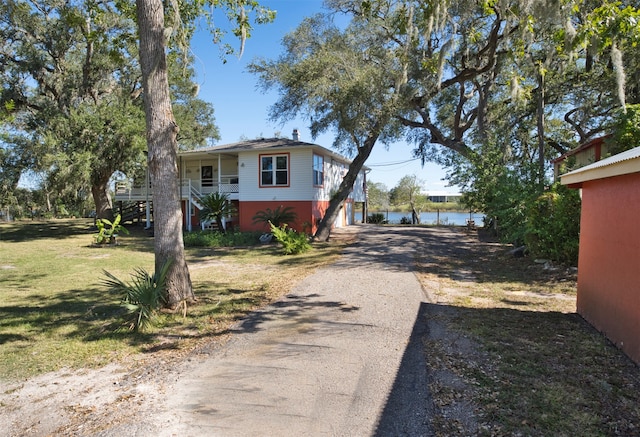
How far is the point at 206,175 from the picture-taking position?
21609 mm

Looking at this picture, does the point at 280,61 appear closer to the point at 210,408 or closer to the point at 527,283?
the point at 527,283

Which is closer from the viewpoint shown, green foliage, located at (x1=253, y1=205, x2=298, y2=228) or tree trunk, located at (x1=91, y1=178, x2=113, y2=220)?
green foliage, located at (x1=253, y1=205, x2=298, y2=228)

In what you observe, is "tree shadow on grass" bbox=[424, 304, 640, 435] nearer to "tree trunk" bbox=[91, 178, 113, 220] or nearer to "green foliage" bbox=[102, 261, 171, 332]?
"green foliage" bbox=[102, 261, 171, 332]

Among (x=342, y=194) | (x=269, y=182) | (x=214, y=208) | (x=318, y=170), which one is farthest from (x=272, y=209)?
(x=342, y=194)

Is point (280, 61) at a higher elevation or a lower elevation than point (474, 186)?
higher

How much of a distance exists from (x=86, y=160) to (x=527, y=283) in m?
17.1

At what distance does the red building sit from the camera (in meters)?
4.10

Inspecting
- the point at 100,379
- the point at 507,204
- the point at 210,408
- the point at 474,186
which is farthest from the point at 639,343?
the point at 474,186

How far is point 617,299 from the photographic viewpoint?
4512mm

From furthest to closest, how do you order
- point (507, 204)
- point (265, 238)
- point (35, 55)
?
point (35, 55), point (265, 238), point (507, 204)

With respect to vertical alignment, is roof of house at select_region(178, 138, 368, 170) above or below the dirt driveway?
above

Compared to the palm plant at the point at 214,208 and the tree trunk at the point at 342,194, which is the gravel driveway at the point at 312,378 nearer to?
the tree trunk at the point at 342,194

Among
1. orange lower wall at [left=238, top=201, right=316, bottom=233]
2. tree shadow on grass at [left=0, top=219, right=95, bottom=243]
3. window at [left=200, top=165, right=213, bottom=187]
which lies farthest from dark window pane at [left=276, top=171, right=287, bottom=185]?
tree shadow on grass at [left=0, top=219, right=95, bottom=243]

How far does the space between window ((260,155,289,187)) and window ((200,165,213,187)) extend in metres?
4.54
